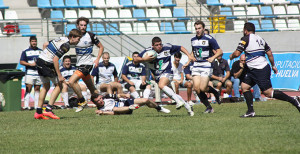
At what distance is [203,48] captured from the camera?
12.4m

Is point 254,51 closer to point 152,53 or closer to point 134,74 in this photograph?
point 152,53

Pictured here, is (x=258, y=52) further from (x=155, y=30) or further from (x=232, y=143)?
(x=155, y=30)

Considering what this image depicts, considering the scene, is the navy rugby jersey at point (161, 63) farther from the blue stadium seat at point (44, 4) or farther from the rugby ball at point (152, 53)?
the blue stadium seat at point (44, 4)

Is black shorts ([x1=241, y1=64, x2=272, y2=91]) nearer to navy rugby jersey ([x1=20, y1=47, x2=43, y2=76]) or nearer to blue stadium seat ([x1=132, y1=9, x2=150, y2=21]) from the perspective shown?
navy rugby jersey ([x1=20, y1=47, x2=43, y2=76])

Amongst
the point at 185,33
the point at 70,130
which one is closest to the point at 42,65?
the point at 70,130

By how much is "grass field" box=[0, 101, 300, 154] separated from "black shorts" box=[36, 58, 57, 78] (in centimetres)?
174

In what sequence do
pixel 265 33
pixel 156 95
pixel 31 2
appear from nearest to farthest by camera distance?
pixel 156 95 < pixel 265 33 < pixel 31 2

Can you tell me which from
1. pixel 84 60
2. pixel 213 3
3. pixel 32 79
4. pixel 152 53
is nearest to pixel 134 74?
pixel 32 79

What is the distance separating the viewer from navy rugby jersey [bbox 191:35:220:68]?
1238cm

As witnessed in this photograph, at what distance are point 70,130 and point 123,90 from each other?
9.10 m

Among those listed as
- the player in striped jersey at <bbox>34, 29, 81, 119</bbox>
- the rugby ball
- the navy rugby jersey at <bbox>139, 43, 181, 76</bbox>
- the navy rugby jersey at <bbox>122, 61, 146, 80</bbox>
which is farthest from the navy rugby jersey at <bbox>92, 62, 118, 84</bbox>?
the rugby ball

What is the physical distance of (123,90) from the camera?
1786cm

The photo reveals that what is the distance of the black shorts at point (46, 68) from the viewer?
11.6m

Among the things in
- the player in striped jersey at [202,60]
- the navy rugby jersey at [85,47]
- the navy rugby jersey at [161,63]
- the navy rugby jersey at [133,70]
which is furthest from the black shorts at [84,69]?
the navy rugby jersey at [133,70]
